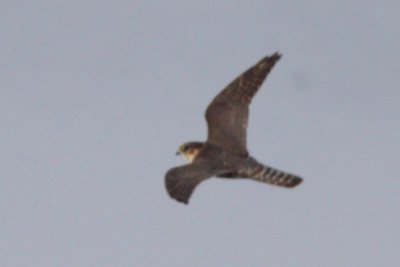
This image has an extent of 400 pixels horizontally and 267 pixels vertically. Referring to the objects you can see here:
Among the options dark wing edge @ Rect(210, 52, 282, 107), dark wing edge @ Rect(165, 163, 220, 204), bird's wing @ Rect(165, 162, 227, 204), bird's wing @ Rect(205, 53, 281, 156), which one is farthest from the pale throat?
dark wing edge @ Rect(210, 52, 282, 107)

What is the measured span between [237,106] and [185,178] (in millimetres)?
6350

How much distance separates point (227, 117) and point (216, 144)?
112 centimetres

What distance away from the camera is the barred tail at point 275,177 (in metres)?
28.4

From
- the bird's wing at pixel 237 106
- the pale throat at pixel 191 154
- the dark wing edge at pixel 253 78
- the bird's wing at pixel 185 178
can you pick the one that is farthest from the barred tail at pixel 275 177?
the dark wing edge at pixel 253 78

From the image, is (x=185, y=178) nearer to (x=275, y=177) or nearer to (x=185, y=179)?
(x=185, y=179)

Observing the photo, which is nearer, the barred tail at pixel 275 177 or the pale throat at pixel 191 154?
the barred tail at pixel 275 177

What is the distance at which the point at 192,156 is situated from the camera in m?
31.4

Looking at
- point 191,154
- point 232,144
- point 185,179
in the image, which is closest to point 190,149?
point 191,154

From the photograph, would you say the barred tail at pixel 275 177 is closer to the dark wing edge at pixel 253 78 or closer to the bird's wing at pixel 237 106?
the bird's wing at pixel 237 106

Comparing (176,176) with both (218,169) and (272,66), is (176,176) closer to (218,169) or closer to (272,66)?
(218,169)

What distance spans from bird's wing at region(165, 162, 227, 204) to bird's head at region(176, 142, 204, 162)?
1764 mm

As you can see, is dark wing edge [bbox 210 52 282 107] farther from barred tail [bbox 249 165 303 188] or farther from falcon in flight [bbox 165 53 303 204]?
barred tail [bbox 249 165 303 188]

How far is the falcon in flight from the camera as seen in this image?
1129 inches

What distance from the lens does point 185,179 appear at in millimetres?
26875
